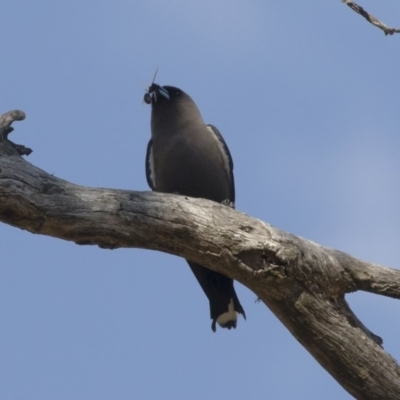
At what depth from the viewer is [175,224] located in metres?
4.89

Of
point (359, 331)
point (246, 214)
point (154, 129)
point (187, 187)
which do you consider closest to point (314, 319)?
point (359, 331)

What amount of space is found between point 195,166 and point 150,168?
25.3 inches

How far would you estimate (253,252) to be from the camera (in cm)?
496

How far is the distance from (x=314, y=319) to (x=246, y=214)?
726mm

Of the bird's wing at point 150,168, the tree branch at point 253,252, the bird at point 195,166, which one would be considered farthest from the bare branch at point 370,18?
the bird's wing at point 150,168

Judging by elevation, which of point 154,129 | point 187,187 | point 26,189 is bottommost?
point 26,189

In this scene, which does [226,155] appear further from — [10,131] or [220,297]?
[10,131]

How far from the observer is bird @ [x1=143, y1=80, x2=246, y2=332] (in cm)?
673

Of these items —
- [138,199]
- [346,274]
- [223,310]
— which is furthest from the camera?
[223,310]

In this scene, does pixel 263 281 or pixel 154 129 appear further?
pixel 154 129

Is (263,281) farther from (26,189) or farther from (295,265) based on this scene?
(26,189)

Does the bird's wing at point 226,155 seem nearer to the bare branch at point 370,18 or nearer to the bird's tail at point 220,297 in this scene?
the bird's tail at point 220,297

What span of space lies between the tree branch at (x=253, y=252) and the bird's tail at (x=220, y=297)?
1.56 metres

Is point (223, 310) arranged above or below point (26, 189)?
above
